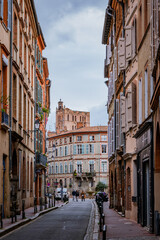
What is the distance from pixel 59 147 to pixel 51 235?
93937 millimetres

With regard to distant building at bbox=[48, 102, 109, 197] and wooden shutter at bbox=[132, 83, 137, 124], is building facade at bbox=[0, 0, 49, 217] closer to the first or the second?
wooden shutter at bbox=[132, 83, 137, 124]

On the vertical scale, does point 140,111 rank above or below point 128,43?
below

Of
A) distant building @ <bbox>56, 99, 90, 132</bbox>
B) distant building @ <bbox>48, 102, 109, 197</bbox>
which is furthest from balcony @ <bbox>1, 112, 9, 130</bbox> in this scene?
distant building @ <bbox>56, 99, 90, 132</bbox>

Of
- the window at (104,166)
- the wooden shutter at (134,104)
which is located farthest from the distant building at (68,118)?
the wooden shutter at (134,104)

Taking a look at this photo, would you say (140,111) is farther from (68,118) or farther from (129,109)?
(68,118)

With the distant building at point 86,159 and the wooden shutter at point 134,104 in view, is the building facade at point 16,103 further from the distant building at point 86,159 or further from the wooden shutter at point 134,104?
the distant building at point 86,159

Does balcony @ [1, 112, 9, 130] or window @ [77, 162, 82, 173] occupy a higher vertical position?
balcony @ [1, 112, 9, 130]

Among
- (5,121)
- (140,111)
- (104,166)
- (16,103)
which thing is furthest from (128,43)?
(104,166)

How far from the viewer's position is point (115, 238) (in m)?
13.8

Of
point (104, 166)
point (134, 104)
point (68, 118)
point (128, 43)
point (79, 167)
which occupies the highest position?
point (68, 118)

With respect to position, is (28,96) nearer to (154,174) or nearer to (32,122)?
(32,122)

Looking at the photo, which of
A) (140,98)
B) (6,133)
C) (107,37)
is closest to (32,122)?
(107,37)

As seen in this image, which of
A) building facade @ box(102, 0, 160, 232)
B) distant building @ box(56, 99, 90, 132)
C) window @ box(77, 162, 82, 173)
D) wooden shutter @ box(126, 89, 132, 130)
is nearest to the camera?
building facade @ box(102, 0, 160, 232)

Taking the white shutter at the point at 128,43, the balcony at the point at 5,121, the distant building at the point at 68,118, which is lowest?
the balcony at the point at 5,121
